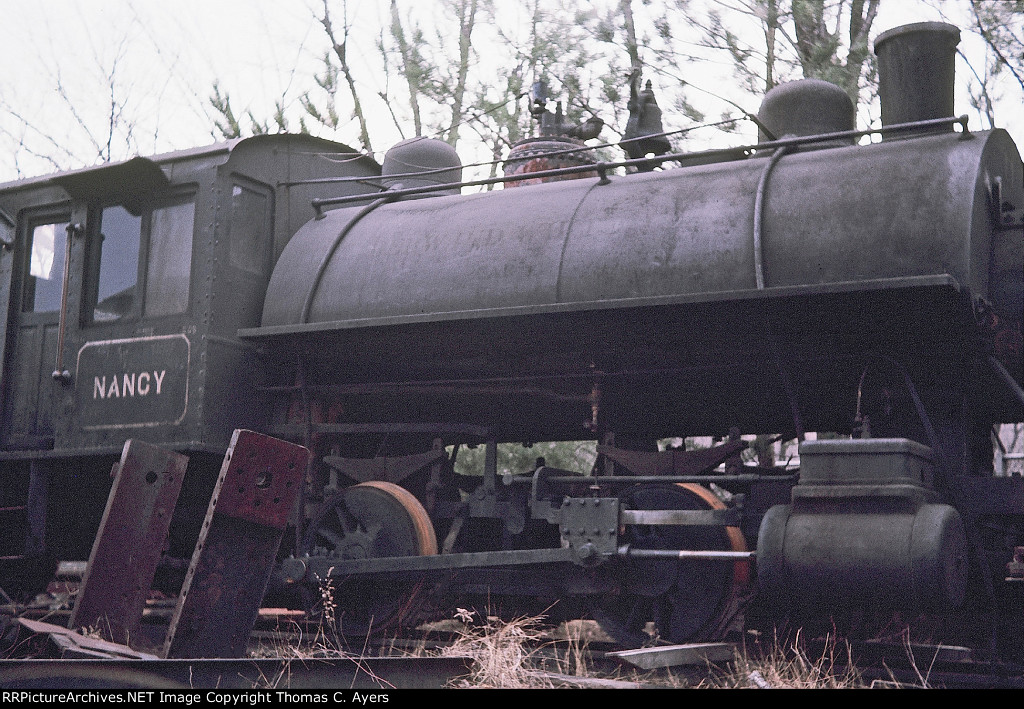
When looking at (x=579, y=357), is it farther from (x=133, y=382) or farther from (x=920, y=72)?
(x=133, y=382)

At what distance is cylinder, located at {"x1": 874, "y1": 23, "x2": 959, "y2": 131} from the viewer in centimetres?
548

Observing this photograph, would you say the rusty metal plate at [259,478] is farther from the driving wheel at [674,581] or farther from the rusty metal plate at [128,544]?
the driving wheel at [674,581]

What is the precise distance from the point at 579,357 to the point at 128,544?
2.42 m

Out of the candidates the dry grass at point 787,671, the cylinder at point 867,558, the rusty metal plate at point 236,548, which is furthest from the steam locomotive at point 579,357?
the rusty metal plate at point 236,548

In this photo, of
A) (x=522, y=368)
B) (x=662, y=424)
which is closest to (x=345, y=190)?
(x=522, y=368)

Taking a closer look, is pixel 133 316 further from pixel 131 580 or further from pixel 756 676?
pixel 756 676

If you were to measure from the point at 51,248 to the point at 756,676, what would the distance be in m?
5.36

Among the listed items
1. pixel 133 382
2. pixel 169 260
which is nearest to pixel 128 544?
pixel 133 382

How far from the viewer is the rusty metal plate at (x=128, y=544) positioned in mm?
4375

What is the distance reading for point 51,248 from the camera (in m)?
6.98

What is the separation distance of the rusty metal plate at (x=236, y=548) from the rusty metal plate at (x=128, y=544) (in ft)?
1.52

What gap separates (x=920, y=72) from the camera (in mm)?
5527

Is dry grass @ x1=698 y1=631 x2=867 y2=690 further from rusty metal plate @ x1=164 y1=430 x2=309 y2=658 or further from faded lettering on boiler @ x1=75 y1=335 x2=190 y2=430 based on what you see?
faded lettering on boiler @ x1=75 y1=335 x2=190 y2=430

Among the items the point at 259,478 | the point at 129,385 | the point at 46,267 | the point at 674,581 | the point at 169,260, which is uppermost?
the point at 46,267
